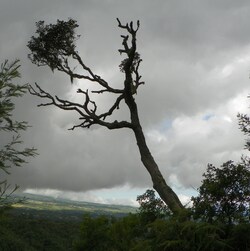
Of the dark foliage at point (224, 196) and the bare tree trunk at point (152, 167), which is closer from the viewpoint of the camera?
the dark foliage at point (224, 196)

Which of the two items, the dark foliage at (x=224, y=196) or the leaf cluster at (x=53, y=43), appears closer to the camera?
the dark foliage at (x=224, y=196)

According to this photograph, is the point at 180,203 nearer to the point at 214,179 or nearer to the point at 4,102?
the point at 214,179

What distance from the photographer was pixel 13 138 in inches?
558

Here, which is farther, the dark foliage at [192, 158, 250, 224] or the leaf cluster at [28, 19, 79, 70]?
the leaf cluster at [28, 19, 79, 70]

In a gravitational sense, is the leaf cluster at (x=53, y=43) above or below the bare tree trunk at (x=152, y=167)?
above

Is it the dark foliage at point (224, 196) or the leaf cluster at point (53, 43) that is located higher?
the leaf cluster at point (53, 43)

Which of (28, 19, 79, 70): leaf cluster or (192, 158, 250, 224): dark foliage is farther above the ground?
(28, 19, 79, 70): leaf cluster

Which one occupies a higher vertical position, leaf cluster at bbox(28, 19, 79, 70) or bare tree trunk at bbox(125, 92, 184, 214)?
leaf cluster at bbox(28, 19, 79, 70)

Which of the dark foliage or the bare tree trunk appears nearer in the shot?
the dark foliage

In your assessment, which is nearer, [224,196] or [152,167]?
[224,196]

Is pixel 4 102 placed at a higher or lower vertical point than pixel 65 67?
lower

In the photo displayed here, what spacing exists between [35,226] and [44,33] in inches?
4509

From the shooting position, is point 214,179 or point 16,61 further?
point 16,61

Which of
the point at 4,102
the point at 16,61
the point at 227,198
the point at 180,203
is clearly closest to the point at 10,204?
the point at 4,102
